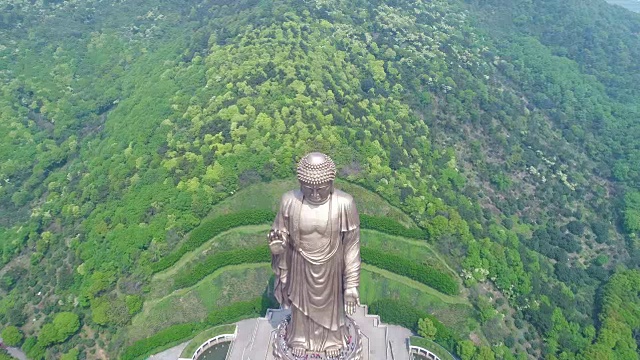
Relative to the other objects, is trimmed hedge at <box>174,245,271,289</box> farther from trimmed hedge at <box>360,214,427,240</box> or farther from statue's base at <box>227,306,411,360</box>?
trimmed hedge at <box>360,214,427,240</box>

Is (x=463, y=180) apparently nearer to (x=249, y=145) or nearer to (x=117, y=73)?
(x=249, y=145)

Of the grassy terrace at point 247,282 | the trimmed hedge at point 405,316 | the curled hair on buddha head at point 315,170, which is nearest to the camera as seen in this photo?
the curled hair on buddha head at point 315,170

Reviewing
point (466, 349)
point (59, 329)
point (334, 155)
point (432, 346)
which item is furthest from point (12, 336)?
point (466, 349)

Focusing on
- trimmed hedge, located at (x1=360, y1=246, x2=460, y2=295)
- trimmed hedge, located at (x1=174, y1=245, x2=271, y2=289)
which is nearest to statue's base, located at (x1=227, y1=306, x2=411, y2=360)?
trimmed hedge, located at (x1=360, y1=246, x2=460, y2=295)

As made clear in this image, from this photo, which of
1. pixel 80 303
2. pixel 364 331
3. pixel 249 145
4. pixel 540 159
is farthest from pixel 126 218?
pixel 540 159

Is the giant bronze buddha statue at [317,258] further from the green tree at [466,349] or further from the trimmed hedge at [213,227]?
the trimmed hedge at [213,227]

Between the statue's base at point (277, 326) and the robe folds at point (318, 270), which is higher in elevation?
the robe folds at point (318, 270)

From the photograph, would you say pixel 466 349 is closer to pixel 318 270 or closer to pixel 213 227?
pixel 318 270

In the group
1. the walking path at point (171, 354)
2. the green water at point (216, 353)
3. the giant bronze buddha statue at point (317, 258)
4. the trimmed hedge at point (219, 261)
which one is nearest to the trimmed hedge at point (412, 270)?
the trimmed hedge at point (219, 261)
